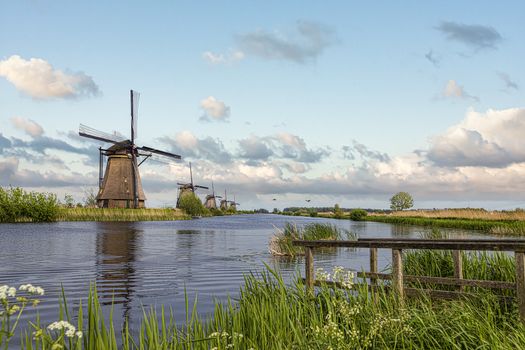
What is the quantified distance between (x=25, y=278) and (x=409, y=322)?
49.8 ft

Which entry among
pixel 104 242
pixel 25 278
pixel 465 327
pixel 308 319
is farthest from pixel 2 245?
pixel 465 327

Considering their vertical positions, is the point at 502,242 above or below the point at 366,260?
above

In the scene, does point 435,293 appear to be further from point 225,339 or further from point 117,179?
point 117,179

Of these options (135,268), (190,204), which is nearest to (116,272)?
(135,268)

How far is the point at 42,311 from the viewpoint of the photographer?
11.9m

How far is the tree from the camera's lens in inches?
5492

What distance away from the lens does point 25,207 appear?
61031 millimetres

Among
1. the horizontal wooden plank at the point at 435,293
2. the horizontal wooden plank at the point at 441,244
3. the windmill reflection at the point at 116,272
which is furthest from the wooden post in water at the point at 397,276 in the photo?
the windmill reflection at the point at 116,272

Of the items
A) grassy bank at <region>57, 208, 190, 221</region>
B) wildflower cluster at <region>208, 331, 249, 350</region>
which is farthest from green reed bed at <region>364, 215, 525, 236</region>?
wildflower cluster at <region>208, 331, 249, 350</region>

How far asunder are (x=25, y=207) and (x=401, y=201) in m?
107

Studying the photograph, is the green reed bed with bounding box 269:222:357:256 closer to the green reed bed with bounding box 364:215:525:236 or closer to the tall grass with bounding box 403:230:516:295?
the tall grass with bounding box 403:230:516:295

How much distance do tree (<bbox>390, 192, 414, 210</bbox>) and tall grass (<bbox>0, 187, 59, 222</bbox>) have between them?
4068 inches

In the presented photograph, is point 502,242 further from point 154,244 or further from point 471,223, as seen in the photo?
point 471,223

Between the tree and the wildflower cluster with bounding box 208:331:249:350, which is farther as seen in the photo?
the tree
